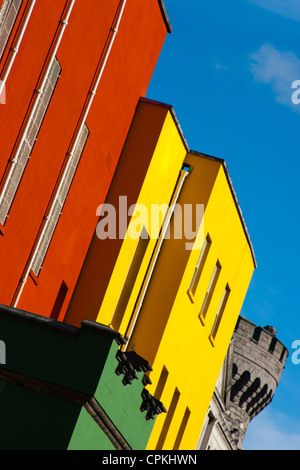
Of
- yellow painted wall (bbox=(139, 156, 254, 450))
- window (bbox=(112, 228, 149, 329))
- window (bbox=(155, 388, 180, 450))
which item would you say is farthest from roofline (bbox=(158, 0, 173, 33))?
window (bbox=(155, 388, 180, 450))

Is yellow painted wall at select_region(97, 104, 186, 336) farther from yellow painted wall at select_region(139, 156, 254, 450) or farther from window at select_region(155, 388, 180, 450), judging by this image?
window at select_region(155, 388, 180, 450)

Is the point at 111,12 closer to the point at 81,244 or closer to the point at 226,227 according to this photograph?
the point at 81,244

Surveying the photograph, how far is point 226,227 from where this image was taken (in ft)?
83.8

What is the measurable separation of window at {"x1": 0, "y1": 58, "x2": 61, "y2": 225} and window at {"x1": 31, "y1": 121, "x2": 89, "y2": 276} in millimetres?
1486

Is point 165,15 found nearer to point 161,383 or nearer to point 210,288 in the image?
point 210,288

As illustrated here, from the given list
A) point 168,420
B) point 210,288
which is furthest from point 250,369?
point 168,420

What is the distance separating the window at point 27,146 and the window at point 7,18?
5.33 ft

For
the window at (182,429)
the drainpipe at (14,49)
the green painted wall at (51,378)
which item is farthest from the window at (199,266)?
the green painted wall at (51,378)

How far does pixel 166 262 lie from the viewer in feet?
76.0

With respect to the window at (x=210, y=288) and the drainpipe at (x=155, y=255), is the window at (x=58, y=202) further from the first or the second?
the window at (x=210, y=288)

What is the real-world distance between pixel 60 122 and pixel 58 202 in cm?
165

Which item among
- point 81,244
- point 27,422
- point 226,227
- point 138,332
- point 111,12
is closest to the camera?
point 27,422

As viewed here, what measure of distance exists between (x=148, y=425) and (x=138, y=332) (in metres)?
6.89
